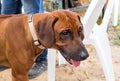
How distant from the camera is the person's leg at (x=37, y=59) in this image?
2625mm

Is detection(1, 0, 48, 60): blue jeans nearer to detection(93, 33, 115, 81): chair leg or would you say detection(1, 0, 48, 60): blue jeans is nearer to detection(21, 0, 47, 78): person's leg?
detection(21, 0, 47, 78): person's leg

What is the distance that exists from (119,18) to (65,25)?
3.10m

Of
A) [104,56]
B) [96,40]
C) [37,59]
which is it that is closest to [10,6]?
[37,59]

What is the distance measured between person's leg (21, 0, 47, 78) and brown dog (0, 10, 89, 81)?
47 cm

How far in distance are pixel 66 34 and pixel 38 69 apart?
1.23 m

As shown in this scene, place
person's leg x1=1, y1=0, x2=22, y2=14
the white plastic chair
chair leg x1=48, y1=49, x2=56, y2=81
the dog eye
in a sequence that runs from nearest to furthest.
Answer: the dog eye < the white plastic chair < chair leg x1=48, y1=49, x2=56, y2=81 < person's leg x1=1, y1=0, x2=22, y2=14

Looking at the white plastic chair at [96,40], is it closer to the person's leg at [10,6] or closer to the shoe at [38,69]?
the shoe at [38,69]

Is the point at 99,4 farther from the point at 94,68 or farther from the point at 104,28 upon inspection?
the point at 94,68

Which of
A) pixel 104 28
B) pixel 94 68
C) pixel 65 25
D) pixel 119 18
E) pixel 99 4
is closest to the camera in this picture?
pixel 65 25

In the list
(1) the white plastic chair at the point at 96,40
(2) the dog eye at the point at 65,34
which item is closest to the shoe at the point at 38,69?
(1) the white plastic chair at the point at 96,40

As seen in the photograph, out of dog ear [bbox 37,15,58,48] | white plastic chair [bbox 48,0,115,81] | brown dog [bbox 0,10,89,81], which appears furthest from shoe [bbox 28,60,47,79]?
dog ear [bbox 37,15,58,48]

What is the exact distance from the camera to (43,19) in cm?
191

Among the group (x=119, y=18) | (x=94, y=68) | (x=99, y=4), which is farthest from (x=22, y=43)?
(x=119, y=18)

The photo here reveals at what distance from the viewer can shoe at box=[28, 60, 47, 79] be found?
9.72ft
